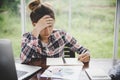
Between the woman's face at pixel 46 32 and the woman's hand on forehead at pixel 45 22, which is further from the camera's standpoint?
the woman's hand on forehead at pixel 45 22

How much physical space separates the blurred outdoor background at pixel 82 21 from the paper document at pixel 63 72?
7.47 feet

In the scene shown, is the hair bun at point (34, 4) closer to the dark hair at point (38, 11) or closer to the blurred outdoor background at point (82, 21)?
the dark hair at point (38, 11)

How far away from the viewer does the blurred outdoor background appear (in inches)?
154

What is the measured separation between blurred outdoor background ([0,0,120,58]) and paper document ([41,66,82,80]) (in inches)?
89.6

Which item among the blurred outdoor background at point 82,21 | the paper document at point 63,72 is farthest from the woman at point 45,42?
the blurred outdoor background at point 82,21

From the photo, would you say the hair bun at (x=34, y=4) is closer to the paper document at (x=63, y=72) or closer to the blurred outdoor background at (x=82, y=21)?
the blurred outdoor background at (x=82, y=21)

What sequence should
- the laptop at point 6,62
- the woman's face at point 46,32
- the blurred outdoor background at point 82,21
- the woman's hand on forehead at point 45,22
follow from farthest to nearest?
1. the blurred outdoor background at point 82,21
2. the woman's hand on forehead at point 45,22
3. the woman's face at point 46,32
4. the laptop at point 6,62

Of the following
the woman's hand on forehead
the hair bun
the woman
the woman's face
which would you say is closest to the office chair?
the woman

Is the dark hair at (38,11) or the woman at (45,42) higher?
the dark hair at (38,11)

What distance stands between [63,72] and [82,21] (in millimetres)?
2710

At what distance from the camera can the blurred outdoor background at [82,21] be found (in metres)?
3.91

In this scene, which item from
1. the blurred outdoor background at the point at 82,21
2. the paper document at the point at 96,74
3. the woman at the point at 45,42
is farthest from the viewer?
the blurred outdoor background at the point at 82,21

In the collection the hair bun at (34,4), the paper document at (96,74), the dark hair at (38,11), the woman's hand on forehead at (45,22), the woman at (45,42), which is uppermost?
the hair bun at (34,4)

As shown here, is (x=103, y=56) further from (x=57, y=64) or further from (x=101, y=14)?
(x=57, y=64)
